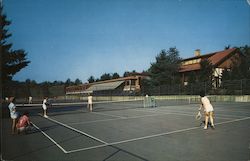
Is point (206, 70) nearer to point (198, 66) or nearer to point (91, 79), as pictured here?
point (198, 66)

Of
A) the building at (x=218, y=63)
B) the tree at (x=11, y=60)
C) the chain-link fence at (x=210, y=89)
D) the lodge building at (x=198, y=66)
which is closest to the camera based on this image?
the tree at (x=11, y=60)

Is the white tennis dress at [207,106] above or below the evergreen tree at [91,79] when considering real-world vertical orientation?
below

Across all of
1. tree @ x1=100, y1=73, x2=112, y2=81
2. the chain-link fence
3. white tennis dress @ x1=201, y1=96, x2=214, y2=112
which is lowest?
white tennis dress @ x1=201, y1=96, x2=214, y2=112

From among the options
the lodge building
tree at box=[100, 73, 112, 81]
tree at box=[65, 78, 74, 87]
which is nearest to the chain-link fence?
the lodge building

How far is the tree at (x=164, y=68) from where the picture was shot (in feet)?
159

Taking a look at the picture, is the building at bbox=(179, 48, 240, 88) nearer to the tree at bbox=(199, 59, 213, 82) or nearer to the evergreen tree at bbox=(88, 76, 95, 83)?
the tree at bbox=(199, 59, 213, 82)

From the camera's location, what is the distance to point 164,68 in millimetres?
48969

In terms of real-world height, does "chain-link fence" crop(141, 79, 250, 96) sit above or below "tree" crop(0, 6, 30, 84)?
below

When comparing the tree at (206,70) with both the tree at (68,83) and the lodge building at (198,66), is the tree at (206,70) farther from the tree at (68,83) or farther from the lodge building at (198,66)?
the tree at (68,83)

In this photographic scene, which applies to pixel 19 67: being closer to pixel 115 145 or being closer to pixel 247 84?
pixel 115 145

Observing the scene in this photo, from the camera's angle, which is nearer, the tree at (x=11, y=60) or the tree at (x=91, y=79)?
the tree at (x=11, y=60)

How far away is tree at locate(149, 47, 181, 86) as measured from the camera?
159 ft

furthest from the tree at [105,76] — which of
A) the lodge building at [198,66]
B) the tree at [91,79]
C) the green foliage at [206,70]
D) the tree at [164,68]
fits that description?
the green foliage at [206,70]

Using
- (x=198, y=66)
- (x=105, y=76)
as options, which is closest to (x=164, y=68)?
(x=198, y=66)
